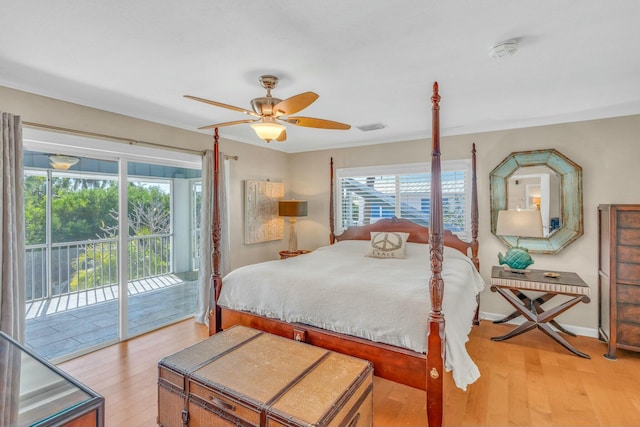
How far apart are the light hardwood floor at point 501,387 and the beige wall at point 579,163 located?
0.74 meters

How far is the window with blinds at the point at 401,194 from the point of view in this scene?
4.12m

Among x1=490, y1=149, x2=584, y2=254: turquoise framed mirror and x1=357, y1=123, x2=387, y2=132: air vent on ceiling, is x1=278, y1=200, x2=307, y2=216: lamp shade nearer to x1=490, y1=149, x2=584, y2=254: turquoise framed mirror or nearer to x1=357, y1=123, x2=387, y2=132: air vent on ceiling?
x1=357, y1=123, x2=387, y2=132: air vent on ceiling

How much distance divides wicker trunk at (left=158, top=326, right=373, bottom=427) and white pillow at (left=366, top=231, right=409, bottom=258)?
74.6 inches

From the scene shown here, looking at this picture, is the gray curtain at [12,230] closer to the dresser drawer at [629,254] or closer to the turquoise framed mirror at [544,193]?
the turquoise framed mirror at [544,193]

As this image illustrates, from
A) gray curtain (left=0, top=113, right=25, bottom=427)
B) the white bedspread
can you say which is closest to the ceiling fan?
the white bedspread

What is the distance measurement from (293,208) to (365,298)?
2.80m

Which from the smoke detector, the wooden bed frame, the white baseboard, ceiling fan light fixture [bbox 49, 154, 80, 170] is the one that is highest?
the smoke detector

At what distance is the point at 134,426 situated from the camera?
2072mm

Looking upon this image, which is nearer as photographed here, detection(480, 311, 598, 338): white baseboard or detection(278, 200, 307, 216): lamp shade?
detection(480, 311, 598, 338): white baseboard

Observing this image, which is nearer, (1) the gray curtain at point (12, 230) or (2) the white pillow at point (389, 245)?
(1) the gray curtain at point (12, 230)

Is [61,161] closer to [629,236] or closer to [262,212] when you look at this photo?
[262,212]

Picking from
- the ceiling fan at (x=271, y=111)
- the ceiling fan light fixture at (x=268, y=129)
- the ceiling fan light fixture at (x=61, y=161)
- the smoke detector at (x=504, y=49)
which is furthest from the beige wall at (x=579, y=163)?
the ceiling fan light fixture at (x=61, y=161)

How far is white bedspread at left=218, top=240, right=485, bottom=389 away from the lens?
2008 mm

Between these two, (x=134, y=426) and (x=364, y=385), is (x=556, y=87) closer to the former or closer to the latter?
(x=364, y=385)
